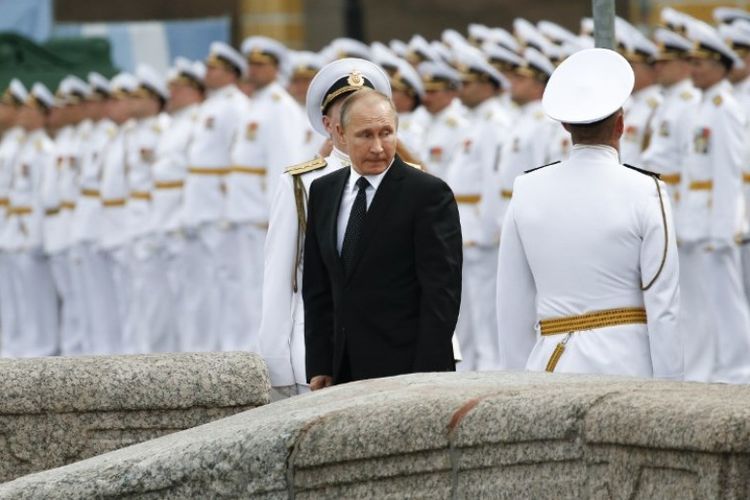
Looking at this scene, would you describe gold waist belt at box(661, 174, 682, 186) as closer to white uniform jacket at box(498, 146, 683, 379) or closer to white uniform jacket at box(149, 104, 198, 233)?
white uniform jacket at box(149, 104, 198, 233)

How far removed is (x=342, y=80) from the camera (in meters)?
7.73

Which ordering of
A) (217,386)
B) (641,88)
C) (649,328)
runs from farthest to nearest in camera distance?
(641,88), (649,328), (217,386)

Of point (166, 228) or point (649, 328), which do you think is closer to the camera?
point (649, 328)

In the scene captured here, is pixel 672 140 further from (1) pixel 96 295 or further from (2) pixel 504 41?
(1) pixel 96 295

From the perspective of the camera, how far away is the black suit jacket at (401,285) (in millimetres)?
6844

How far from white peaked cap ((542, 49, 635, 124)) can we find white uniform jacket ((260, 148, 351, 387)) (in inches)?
36.4

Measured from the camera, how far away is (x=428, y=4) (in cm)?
2411

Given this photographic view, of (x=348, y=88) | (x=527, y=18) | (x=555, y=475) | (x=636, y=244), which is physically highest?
(x=527, y=18)

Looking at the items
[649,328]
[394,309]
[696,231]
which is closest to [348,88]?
[394,309]

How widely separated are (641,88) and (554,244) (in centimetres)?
679

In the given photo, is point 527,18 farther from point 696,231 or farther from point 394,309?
point 394,309

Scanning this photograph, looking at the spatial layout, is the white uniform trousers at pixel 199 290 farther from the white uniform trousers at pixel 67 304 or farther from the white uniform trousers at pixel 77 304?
the white uniform trousers at pixel 67 304

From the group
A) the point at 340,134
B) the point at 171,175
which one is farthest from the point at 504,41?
the point at 340,134

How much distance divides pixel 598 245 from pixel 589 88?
508 millimetres
